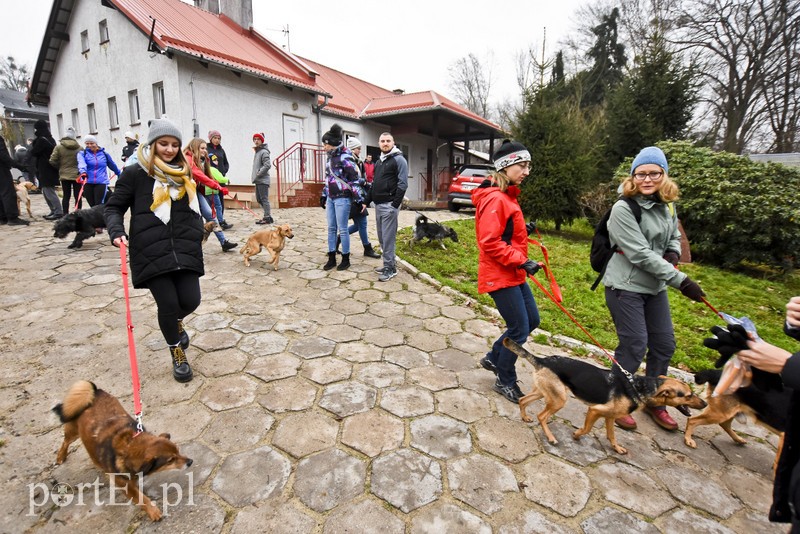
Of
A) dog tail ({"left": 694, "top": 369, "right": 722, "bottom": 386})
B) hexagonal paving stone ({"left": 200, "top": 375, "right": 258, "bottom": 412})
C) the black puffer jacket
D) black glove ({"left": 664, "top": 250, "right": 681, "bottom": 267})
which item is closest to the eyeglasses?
black glove ({"left": 664, "top": 250, "right": 681, "bottom": 267})

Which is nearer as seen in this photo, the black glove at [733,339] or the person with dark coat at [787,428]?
the person with dark coat at [787,428]

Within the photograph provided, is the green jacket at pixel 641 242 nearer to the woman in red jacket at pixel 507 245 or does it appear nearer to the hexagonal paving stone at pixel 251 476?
the woman in red jacket at pixel 507 245

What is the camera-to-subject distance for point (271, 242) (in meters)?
6.27

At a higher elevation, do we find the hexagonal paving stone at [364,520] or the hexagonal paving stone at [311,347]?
the hexagonal paving stone at [311,347]

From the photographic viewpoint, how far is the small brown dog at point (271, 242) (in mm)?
6266

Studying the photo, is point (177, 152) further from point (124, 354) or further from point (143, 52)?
point (143, 52)

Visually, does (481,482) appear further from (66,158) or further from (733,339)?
(66,158)

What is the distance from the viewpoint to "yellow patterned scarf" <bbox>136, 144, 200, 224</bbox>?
9.10 ft

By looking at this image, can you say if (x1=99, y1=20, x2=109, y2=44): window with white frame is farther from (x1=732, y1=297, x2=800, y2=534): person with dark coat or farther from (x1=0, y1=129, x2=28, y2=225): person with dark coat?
(x1=732, y1=297, x2=800, y2=534): person with dark coat

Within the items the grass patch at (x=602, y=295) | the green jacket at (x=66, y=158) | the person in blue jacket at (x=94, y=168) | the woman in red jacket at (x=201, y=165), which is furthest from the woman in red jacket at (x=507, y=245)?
the green jacket at (x=66, y=158)

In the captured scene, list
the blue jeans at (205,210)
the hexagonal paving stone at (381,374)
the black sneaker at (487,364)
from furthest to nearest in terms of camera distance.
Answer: the blue jeans at (205,210)
the black sneaker at (487,364)
the hexagonal paving stone at (381,374)

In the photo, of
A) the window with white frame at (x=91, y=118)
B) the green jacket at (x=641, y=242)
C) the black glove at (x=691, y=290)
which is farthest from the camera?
the window with white frame at (x=91, y=118)

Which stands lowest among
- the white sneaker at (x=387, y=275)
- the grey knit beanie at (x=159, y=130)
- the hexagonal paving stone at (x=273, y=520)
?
the hexagonal paving stone at (x=273, y=520)

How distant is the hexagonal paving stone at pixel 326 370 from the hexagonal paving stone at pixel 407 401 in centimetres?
48
